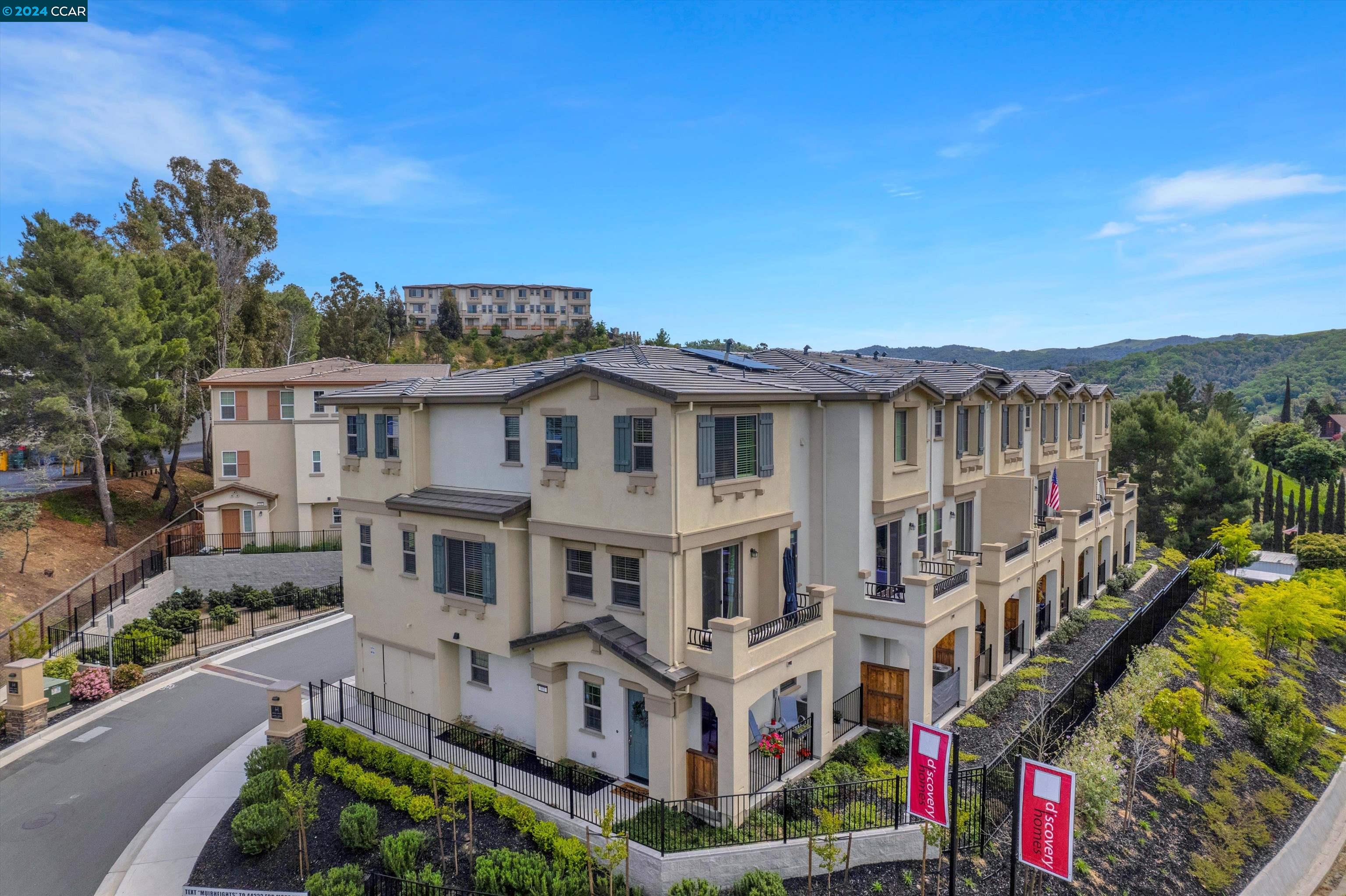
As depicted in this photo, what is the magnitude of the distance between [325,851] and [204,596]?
23043 millimetres

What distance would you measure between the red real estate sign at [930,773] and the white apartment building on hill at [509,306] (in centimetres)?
9189

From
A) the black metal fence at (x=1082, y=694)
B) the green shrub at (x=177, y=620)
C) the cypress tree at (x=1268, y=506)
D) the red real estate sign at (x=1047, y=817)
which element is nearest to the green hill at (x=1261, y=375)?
the cypress tree at (x=1268, y=506)

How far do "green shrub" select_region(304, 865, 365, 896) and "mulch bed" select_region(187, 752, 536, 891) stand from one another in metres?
0.90

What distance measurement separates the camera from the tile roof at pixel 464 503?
18406 mm

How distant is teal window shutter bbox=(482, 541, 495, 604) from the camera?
62.0 feet

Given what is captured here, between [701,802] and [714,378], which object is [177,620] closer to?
[701,802]

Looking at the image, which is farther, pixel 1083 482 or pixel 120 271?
pixel 120 271

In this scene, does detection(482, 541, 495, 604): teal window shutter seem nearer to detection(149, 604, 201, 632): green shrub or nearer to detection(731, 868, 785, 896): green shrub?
detection(731, 868, 785, 896): green shrub

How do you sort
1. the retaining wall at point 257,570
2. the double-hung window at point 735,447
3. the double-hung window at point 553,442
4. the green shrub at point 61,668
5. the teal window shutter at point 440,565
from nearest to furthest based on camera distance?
1. the double-hung window at point 735,447
2. the double-hung window at point 553,442
3. the teal window shutter at point 440,565
4. the green shrub at point 61,668
5. the retaining wall at point 257,570

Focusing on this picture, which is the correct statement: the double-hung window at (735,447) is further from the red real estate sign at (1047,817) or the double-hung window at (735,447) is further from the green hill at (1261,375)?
the green hill at (1261,375)

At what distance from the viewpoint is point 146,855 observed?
16125 mm

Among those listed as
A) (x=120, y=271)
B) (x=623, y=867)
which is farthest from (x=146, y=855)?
(x=120, y=271)

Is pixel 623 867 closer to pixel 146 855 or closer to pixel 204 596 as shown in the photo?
pixel 146 855

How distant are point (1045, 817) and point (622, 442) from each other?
9825mm
